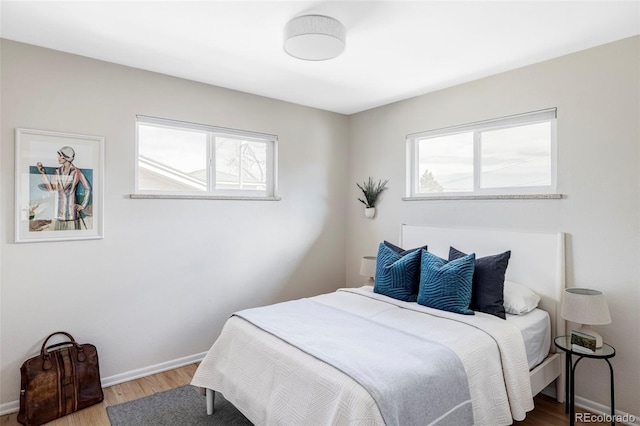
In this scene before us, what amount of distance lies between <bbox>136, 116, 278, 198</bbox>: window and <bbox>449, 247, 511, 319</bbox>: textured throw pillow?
6.86ft

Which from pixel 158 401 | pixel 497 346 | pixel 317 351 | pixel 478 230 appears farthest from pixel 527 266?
pixel 158 401

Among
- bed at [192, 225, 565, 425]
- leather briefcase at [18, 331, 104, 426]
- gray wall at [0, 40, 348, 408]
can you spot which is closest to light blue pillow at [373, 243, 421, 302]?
bed at [192, 225, 565, 425]

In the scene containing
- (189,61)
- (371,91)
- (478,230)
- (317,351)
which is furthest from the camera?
(371,91)

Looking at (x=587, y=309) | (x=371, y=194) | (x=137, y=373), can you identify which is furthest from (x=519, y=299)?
(x=137, y=373)

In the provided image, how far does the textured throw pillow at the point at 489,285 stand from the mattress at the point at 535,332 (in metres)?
0.13

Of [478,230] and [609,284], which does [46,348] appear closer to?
[478,230]

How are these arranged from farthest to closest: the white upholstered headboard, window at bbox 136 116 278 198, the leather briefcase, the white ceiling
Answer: window at bbox 136 116 278 198
the white upholstered headboard
the leather briefcase
the white ceiling

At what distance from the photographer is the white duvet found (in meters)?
1.60

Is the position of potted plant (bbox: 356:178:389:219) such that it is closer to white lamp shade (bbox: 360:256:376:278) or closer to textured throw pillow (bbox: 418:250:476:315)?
white lamp shade (bbox: 360:256:376:278)

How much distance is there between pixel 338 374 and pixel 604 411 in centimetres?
209

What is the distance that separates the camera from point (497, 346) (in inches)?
81.7

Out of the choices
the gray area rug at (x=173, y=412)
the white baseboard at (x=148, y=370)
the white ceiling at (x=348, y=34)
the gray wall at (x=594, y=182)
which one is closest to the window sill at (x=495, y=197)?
the gray wall at (x=594, y=182)

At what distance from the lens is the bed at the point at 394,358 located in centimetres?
161

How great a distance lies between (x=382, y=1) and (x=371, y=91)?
1.52 metres
